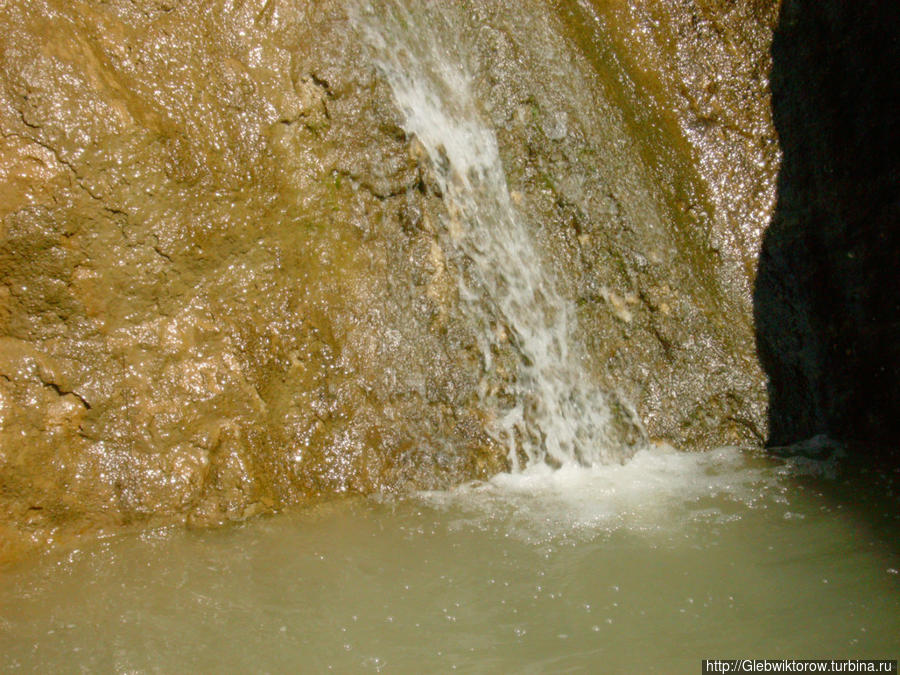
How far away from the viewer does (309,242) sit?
337 centimetres

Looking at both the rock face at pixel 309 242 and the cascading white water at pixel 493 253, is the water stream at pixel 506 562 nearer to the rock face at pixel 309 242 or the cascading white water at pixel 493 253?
the cascading white water at pixel 493 253

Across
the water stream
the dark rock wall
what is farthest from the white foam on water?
the dark rock wall

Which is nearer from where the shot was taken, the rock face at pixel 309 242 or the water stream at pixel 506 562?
the water stream at pixel 506 562

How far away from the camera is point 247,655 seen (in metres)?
2.24

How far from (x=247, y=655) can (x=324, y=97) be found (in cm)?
255

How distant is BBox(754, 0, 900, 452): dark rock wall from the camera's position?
3781mm

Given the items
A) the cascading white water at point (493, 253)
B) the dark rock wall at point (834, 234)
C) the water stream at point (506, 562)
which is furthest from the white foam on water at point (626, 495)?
the dark rock wall at point (834, 234)

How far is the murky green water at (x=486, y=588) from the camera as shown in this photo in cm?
223

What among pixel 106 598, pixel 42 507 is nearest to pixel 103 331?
pixel 42 507

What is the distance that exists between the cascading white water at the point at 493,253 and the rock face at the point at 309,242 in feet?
0.32

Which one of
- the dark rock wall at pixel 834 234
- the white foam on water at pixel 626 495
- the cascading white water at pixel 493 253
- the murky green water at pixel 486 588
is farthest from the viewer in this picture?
the dark rock wall at pixel 834 234

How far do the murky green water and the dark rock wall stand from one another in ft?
2.46

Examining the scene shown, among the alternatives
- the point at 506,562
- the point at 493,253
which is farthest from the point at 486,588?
the point at 493,253

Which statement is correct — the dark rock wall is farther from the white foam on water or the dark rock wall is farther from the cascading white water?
the cascading white water
